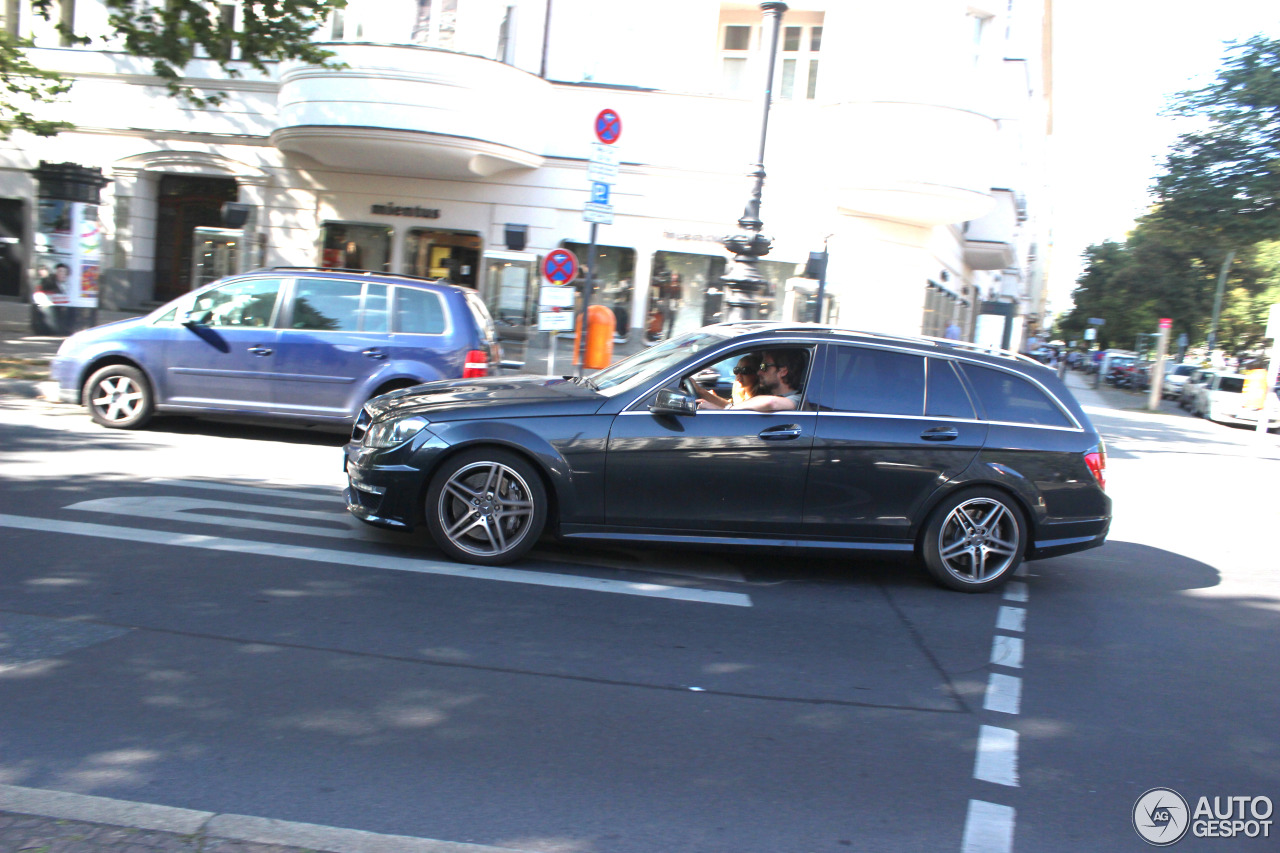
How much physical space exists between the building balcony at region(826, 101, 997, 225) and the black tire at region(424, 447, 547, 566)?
1562cm

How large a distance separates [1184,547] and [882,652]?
5.04m

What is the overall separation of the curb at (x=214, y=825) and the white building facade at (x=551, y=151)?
16941 mm

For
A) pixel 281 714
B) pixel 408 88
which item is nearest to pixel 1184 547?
pixel 281 714

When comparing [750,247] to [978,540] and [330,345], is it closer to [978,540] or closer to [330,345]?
[330,345]

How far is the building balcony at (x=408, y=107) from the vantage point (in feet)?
61.5

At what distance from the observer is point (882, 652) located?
523 cm

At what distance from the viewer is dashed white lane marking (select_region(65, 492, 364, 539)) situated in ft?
21.7

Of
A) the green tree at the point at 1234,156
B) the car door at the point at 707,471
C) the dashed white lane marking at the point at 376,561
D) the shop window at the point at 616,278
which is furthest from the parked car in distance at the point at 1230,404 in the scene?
the dashed white lane marking at the point at 376,561

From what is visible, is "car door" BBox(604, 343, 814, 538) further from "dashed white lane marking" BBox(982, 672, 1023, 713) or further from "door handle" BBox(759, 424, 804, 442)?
"dashed white lane marking" BBox(982, 672, 1023, 713)

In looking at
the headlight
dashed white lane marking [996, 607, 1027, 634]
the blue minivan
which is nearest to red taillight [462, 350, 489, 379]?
the blue minivan

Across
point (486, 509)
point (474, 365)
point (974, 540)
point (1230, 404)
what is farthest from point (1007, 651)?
point (1230, 404)

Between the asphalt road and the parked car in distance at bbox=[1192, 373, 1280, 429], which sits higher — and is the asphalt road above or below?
below

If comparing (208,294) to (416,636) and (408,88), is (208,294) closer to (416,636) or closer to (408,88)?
(416,636)

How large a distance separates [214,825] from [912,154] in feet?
62.2
